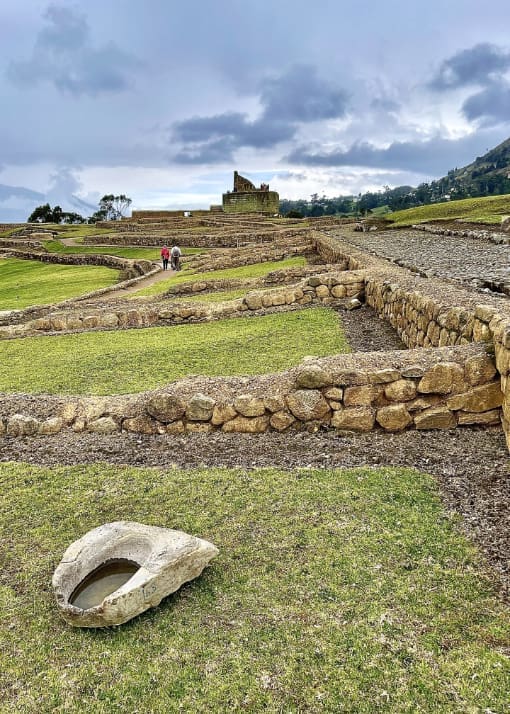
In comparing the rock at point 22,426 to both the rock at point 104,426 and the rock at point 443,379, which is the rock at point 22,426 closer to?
the rock at point 104,426

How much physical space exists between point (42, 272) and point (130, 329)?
70.3 feet

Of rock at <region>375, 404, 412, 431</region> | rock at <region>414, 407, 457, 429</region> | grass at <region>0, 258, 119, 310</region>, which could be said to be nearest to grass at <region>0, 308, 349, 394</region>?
rock at <region>375, 404, 412, 431</region>

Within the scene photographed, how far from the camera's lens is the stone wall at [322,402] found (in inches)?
213

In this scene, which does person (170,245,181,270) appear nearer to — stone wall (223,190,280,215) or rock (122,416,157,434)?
rock (122,416,157,434)

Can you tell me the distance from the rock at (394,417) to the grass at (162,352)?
290 centimetres

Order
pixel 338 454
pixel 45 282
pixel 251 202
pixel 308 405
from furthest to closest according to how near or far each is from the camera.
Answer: pixel 251 202 < pixel 45 282 < pixel 308 405 < pixel 338 454

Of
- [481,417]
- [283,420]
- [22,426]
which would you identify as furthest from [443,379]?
[22,426]

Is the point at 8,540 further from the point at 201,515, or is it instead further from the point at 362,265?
the point at 362,265

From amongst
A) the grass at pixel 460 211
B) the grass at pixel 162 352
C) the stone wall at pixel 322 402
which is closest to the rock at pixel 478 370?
the stone wall at pixel 322 402

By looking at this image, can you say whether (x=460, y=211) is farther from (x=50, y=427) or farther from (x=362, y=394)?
(x=50, y=427)

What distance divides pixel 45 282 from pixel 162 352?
19.0m

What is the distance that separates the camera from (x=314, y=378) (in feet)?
18.8

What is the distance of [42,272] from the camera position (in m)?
31.9

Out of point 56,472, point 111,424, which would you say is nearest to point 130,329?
point 111,424
